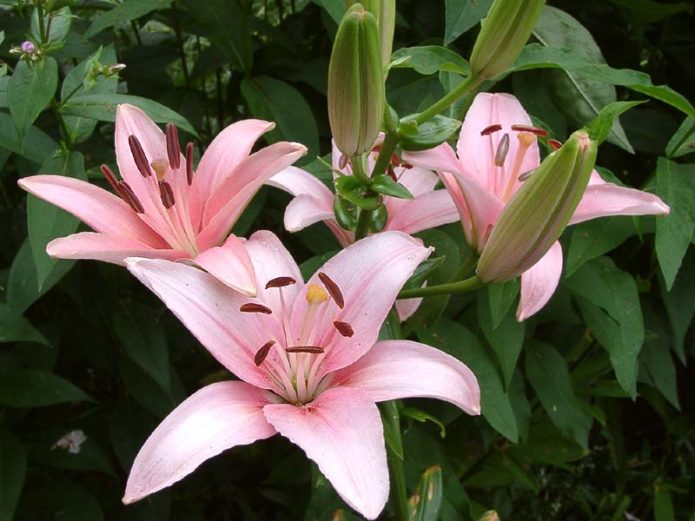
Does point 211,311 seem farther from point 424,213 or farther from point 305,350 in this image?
point 424,213

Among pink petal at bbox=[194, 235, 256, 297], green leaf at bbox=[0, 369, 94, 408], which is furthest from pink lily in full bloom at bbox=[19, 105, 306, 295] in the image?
green leaf at bbox=[0, 369, 94, 408]

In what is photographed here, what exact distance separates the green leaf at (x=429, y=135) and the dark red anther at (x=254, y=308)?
0.18 m

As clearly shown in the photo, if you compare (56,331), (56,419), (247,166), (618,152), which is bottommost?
(56,419)

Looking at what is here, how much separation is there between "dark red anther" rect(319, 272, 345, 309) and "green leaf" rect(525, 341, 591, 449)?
68cm

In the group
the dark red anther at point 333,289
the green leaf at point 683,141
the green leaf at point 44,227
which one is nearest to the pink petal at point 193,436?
the dark red anther at point 333,289

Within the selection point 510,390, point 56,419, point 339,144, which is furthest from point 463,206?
point 56,419

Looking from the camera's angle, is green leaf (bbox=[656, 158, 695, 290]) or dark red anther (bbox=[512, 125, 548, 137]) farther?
green leaf (bbox=[656, 158, 695, 290])

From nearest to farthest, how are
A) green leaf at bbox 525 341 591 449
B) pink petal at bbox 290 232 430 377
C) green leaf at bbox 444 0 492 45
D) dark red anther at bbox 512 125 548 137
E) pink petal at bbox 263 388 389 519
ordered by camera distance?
1. pink petal at bbox 263 388 389 519
2. pink petal at bbox 290 232 430 377
3. dark red anther at bbox 512 125 548 137
4. green leaf at bbox 444 0 492 45
5. green leaf at bbox 525 341 591 449

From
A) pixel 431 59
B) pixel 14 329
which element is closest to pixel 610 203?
pixel 431 59

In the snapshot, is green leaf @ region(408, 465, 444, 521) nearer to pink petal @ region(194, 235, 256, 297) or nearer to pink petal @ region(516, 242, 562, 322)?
pink petal @ region(516, 242, 562, 322)

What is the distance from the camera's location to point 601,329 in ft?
3.60

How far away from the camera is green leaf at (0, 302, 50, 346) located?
2.99ft

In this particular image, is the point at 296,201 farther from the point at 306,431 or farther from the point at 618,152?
the point at 618,152

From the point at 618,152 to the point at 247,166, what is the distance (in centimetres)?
88
